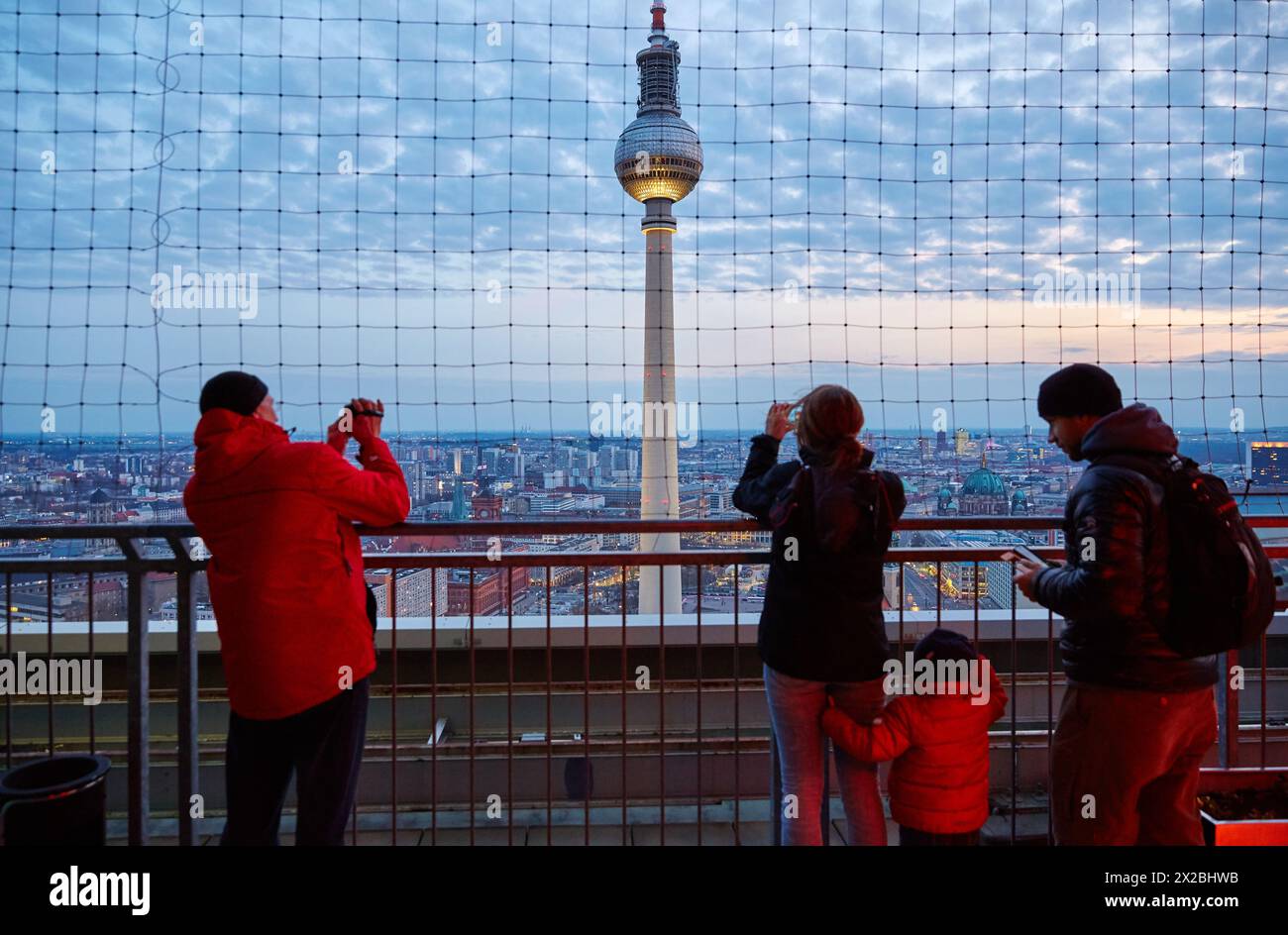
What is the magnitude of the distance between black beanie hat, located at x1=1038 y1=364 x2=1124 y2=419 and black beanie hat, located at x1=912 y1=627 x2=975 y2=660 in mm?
727

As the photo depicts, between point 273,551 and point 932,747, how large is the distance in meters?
2.00

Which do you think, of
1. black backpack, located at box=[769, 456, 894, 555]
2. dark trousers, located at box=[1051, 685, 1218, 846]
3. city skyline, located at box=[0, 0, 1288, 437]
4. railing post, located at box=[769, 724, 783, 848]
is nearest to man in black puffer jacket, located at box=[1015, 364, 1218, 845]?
dark trousers, located at box=[1051, 685, 1218, 846]

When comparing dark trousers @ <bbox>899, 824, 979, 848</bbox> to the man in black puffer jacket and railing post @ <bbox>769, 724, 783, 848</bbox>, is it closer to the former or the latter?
the man in black puffer jacket

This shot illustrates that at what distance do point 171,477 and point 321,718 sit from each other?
1.99m

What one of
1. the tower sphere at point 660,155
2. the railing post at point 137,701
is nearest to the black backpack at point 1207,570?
the railing post at point 137,701

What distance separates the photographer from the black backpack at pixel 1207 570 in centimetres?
181

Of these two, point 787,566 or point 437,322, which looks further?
point 437,322

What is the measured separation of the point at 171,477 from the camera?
3.46m

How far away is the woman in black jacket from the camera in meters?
2.15

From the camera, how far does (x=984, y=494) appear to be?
11.3 ft

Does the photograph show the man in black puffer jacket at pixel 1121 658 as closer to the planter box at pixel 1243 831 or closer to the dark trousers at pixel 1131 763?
the dark trousers at pixel 1131 763

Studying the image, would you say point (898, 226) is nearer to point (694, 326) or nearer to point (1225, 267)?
point (694, 326)
